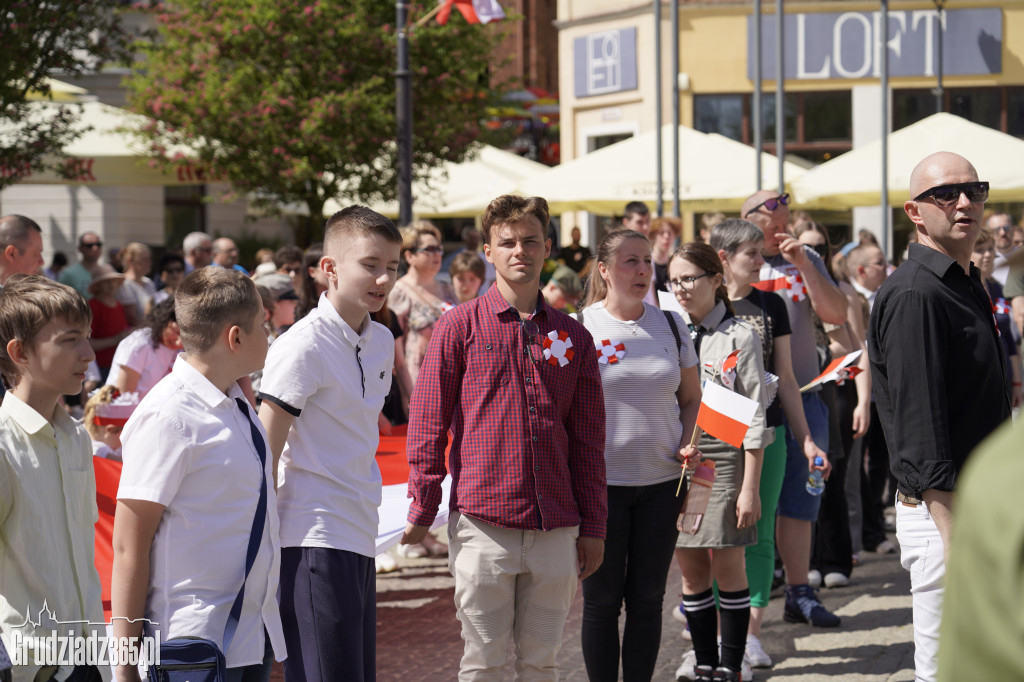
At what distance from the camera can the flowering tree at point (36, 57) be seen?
1123cm

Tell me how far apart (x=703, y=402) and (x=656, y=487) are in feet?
1.32

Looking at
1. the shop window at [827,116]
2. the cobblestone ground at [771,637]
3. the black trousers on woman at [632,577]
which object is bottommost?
the cobblestone ground at [771,637]

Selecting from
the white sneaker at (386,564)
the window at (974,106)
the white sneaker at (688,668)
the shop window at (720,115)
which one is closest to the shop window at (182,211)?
the shop window at (720,115)

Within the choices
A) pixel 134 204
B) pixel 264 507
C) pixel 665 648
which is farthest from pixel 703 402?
pixel 134 204

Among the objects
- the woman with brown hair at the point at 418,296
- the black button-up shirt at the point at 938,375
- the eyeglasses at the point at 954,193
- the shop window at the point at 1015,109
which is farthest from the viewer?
the shop window at the point at 1015,109

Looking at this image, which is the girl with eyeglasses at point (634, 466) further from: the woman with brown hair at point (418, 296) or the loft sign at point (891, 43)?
the loft sign at point (891, 43)

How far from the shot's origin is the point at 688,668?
18.4ft

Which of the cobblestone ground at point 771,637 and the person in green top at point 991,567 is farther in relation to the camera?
the cobblestone ground at point 771,637

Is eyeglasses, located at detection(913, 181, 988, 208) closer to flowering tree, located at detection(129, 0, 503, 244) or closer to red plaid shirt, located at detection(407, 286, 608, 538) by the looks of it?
red plaid shirt, located at detection(407, 286, 608, 538)

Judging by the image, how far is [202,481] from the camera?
3.12 metres

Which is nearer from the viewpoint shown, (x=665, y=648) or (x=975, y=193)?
(x=975, y=193)

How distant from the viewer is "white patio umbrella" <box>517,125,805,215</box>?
15.1 meters

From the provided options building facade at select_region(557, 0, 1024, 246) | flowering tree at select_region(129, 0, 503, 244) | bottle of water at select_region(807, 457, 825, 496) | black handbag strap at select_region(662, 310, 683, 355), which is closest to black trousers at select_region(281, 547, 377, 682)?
black handbag strap at select_region(662, 310, 683, 355)

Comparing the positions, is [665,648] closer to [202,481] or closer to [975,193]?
[975,193]
